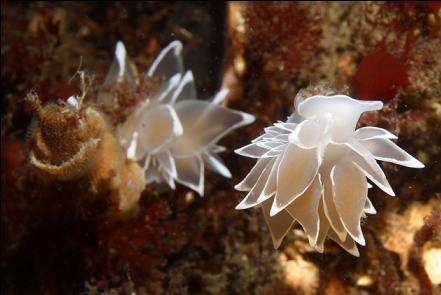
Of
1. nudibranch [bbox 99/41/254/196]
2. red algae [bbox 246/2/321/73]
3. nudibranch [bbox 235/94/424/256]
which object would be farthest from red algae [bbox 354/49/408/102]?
nudibranch [bbox 99/41/254/196]

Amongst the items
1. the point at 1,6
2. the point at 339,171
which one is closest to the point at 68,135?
the point at 339,171

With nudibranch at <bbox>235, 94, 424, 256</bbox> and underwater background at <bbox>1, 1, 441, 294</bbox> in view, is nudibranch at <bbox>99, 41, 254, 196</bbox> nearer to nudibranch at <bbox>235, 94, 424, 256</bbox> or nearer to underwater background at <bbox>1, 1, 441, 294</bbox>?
underwater background at <bbox>1, 1, 441, 294</bbox>

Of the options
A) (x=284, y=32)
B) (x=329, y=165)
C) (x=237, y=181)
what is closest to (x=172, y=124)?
(x=237, y=181)

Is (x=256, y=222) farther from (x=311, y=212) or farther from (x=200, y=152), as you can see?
(x=311, y=212)

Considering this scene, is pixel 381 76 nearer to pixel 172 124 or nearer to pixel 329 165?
pixel 329 165

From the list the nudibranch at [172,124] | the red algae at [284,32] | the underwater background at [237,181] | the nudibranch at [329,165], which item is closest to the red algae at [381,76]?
the underwater background at [237,181]

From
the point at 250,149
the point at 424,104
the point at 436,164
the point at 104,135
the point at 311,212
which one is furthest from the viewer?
the point at 104,135
